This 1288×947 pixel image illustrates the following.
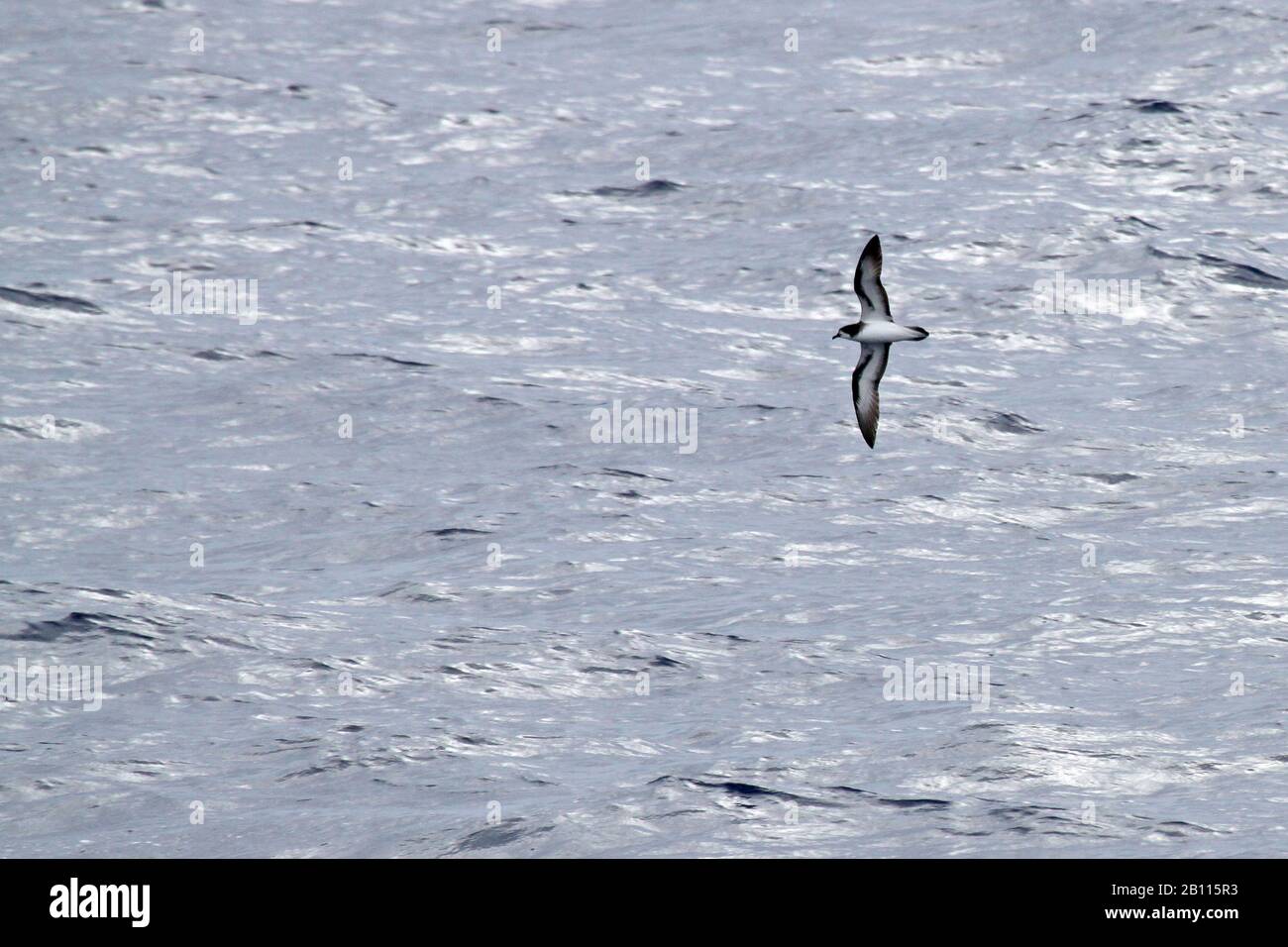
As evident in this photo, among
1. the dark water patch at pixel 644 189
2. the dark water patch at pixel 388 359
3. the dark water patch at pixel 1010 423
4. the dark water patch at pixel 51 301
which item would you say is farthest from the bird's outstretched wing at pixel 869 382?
the dark water patch at pixel 644 189

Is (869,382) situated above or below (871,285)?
below

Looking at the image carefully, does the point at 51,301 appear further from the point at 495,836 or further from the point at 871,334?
the point at 871,334

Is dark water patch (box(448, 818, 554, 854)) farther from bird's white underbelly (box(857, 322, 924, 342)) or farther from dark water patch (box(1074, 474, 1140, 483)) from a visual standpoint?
dark water patch (box(1074, 474, 1140, 483))

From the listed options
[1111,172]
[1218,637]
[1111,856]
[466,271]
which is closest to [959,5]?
[1111,172]

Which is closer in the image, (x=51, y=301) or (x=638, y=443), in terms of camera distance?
(x=638, y=443)

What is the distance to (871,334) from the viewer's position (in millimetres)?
26766

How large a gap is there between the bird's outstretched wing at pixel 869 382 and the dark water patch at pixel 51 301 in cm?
2416

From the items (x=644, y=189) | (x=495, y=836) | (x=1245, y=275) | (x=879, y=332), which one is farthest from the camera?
(x=644, y=189)

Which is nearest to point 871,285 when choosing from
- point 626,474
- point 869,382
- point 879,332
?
point 879,332

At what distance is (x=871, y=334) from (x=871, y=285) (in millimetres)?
657

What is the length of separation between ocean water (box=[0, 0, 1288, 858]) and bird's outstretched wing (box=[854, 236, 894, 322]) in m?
5.77

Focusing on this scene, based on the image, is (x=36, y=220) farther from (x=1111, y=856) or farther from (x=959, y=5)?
(x=1111, y=856)

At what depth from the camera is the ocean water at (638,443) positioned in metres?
28.3

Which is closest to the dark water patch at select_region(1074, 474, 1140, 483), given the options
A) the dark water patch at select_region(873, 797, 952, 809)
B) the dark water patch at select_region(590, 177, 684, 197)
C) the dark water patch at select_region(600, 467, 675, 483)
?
the dark water patch at select_region(600, 467, 675, 483)
